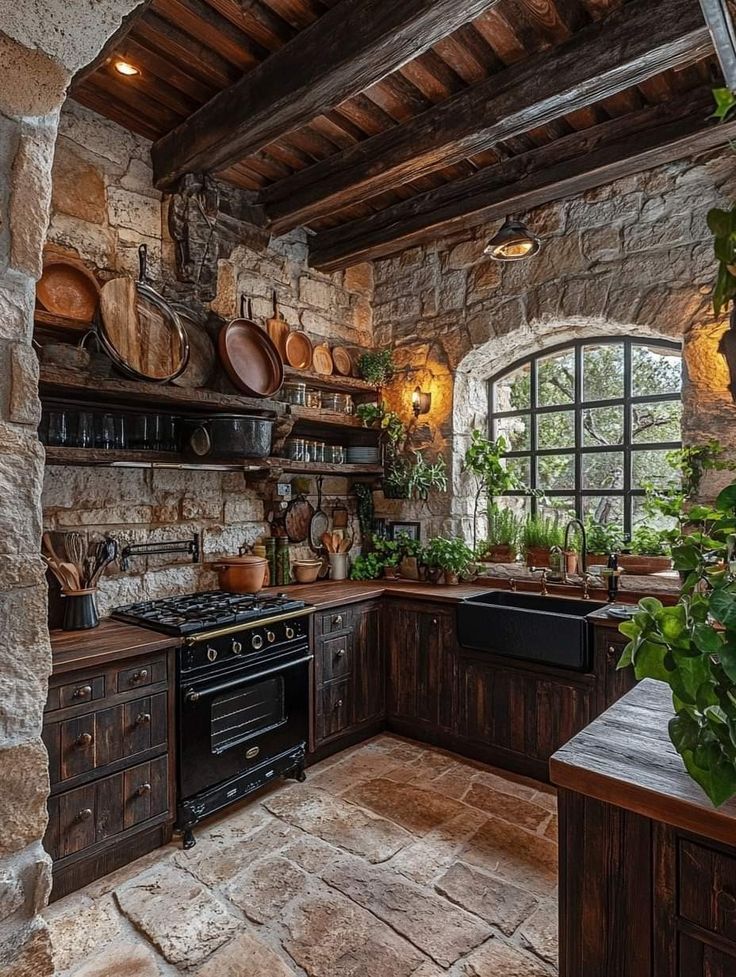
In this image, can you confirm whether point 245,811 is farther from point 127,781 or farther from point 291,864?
point 127,781

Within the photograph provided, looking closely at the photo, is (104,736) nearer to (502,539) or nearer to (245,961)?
(245,961)

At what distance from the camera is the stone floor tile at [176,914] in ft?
5.96

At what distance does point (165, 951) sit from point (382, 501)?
2.75 meters

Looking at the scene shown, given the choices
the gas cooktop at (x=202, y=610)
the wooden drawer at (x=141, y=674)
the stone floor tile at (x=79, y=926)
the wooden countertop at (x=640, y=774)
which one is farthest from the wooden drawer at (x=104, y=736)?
the wooden countertop at (x=640, y=774)

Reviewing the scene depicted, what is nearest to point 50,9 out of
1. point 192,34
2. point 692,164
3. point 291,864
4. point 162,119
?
point 192,34

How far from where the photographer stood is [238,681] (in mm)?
2555

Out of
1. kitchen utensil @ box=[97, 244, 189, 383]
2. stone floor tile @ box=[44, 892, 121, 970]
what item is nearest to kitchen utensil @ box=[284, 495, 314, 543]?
kitchen utensil @ box=[97, 244, 189, 383]

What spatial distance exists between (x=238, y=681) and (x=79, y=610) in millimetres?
755

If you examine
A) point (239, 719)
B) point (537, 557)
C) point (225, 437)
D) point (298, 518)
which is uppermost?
point (225, 437)

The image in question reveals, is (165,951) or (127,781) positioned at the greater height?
(127,781)

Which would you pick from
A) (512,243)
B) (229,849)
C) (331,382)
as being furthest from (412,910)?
(512,243)

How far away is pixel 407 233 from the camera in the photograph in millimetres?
3418

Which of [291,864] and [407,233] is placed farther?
[407,233]

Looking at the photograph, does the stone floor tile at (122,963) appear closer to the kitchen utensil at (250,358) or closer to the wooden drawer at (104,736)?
the wooden drawer at (104,736)
